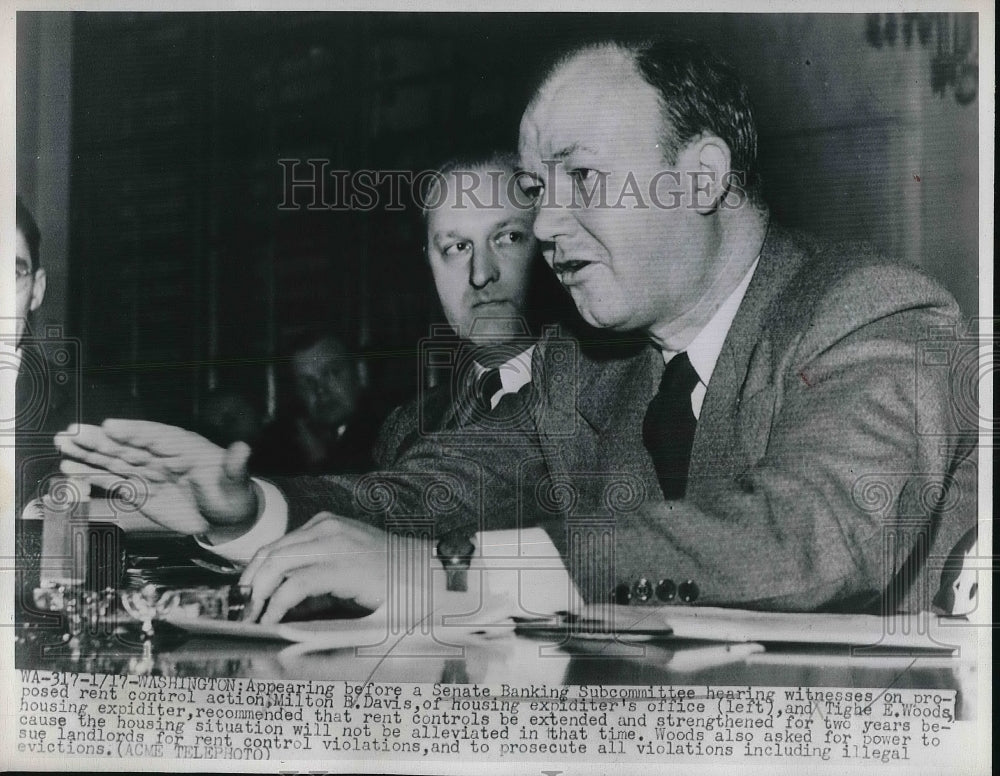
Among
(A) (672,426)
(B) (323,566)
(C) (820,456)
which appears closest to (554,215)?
(A) (672,426)

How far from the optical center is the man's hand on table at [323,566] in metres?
2.93

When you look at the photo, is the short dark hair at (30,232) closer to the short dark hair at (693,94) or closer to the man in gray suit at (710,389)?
the man in gray suit at (710,389)

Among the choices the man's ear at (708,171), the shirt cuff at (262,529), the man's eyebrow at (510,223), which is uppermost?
the man's ear at (708,171)

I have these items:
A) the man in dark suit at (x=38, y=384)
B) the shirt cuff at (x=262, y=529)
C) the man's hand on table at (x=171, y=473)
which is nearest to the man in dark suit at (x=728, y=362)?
the shirt cuff at (x=262, y=529)

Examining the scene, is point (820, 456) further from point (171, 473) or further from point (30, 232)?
point (30, 232)

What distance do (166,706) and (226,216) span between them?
152 cm

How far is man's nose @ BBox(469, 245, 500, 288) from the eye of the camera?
2.95 m

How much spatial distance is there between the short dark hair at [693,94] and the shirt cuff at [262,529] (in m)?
1.51

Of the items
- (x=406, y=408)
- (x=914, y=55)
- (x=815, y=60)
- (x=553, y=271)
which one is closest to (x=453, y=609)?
(x=406, y=408)

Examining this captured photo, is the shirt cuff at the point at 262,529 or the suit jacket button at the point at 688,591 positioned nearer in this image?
the suit jacket button at the point at 688,591

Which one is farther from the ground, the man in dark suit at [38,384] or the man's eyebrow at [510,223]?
the man's eyebrow at [510,223]

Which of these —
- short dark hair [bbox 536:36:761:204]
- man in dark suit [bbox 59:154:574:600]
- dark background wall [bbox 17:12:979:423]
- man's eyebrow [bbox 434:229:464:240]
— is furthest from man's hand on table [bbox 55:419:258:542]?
short dark hair [bbox 536:36:761:204]

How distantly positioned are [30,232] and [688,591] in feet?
7.51

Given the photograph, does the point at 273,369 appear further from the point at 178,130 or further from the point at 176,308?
the point at 178,130
